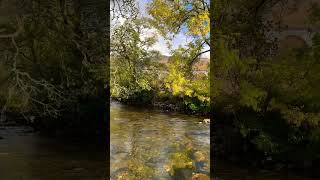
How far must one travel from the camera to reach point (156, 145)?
7375 mm

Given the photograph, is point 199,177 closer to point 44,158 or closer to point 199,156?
point 199,156

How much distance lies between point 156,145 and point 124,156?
0.69m

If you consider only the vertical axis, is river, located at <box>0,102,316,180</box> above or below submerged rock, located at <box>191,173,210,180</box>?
above

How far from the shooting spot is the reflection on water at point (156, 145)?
598 centimetres

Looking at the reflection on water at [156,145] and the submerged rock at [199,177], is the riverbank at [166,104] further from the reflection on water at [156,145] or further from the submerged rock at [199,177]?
the submerged rock at [199,177]

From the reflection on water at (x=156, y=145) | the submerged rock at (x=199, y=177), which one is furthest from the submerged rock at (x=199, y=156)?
the submerged rock at (x=199, y=177)

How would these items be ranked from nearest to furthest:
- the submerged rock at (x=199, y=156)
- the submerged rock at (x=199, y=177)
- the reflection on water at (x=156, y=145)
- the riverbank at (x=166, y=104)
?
the submerged rock at (x=199, y=177) → the reflection on water at (x=156, y=145) → the submerged rock at (x=199, y=156) → the riverbank at (x=166, y=104)

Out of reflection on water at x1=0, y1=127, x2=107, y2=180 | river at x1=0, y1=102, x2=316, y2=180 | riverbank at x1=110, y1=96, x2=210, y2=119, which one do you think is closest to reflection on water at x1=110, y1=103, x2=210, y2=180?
river at x1=0, y1=102, x2=316, y2=180

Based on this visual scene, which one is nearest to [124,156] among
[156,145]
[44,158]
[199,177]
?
[156,145]

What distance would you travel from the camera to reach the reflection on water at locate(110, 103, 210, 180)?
5.98m

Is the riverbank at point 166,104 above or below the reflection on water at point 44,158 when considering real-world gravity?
above

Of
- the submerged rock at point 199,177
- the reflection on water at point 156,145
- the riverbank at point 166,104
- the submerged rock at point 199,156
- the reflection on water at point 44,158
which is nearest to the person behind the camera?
the reflection on water at point 44,158

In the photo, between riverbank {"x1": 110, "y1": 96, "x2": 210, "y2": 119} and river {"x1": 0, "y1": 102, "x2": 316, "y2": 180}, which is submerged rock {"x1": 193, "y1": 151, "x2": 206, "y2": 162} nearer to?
river {"x1": 0, "y1": 102, "x2": 316, "y2": 180}

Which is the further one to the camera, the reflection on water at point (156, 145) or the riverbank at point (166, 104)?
the riverbank at point (166, 104)
